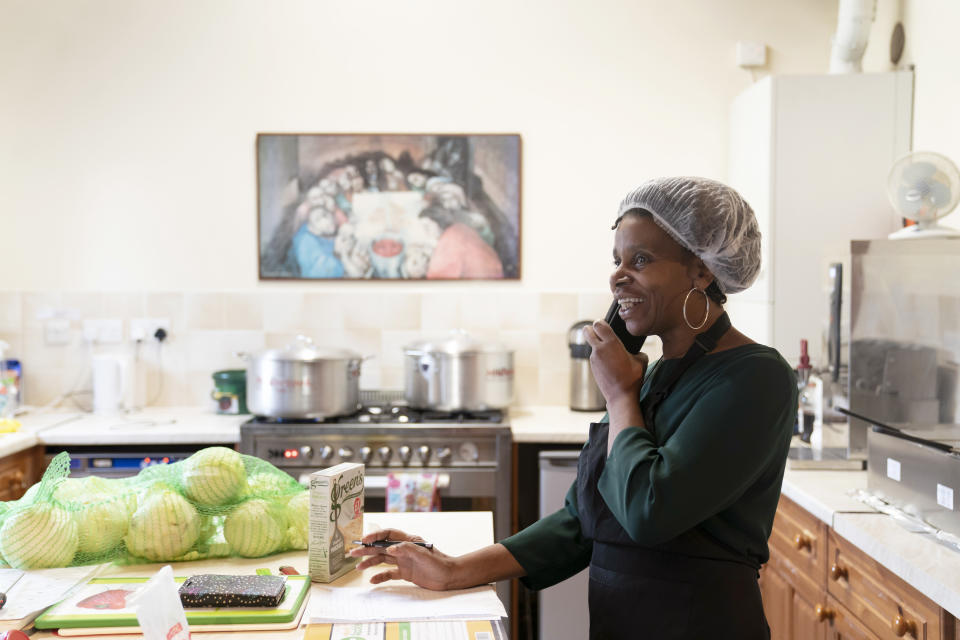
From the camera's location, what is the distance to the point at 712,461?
51.1 inches

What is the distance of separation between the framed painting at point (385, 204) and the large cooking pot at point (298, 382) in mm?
659

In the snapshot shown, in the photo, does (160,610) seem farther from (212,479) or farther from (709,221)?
(709,221)

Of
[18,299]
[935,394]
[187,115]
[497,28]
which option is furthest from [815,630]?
[18,299]

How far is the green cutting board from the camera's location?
1.29 metres

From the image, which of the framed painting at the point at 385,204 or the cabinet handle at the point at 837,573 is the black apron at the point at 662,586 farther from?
the framed painting at the point at 385,204

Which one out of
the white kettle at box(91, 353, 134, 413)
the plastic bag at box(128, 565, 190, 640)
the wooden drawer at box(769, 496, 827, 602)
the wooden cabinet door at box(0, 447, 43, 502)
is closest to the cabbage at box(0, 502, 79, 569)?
the plastic bag at box(128, 565, 190, 640)

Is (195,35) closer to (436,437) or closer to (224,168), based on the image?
(224,168)

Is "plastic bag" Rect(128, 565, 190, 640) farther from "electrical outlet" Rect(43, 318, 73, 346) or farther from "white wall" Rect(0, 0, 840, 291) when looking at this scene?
"electrical outlet" Rect(43, 318, 73, 346)

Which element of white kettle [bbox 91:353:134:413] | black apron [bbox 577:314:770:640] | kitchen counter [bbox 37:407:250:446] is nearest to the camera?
black apron [bbox 577:314:770:640]

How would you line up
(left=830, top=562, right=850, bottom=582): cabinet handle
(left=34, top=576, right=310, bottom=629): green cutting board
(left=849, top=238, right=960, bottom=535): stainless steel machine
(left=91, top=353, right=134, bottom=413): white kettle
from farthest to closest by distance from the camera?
(left=91, top=353, right=134, bottom=413): white kettle → (left=830, top=562, right=850, bottom=582): cabinet handle → (left=849, top=238, right=960, bottom=535): stainless steel machine → (left=34, top=576, right=310, bottom=629): green cutting board

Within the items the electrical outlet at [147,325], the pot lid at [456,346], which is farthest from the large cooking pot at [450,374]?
the electrical outlet at [147,325]

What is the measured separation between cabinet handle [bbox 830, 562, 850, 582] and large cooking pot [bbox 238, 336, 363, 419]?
1.87 m

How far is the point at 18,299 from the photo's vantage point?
3.88 metres

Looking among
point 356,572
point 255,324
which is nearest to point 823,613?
point 356,572
